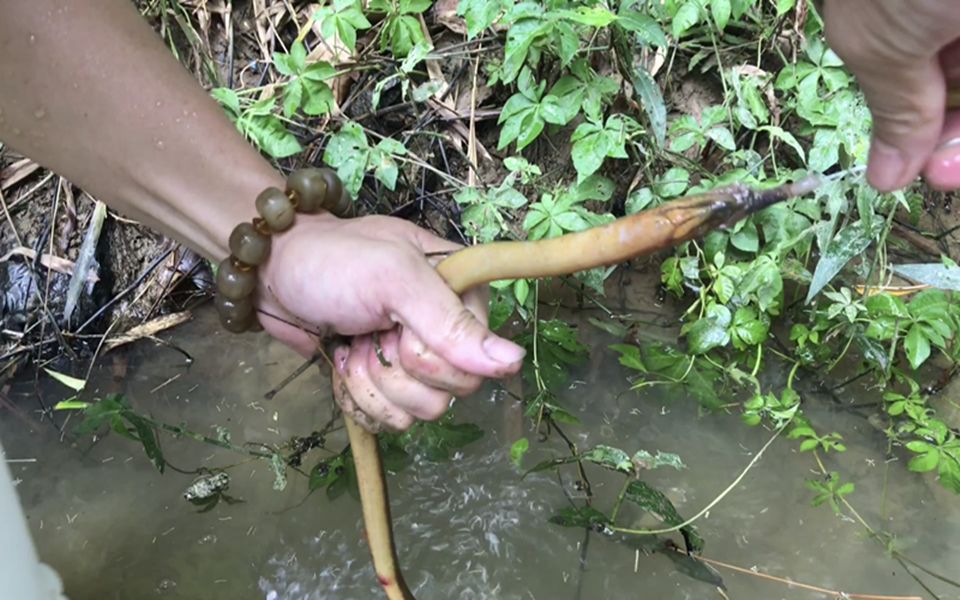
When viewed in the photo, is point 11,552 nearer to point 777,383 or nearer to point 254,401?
point 254,401

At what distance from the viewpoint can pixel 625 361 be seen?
1671 millimetres

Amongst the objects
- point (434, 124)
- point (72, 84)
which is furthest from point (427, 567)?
point (434, 124)

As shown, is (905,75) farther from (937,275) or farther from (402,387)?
(937,275)

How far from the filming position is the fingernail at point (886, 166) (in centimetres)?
87

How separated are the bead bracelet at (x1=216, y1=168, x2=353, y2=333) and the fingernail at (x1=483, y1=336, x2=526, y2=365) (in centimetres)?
40

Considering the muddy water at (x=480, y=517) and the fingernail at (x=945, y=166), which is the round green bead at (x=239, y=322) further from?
the fingernail at (x=945, y=166)

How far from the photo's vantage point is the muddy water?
1.49m

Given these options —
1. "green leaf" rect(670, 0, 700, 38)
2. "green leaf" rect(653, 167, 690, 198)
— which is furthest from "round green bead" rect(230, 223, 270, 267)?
"green leaf" rect(670, 0, 700, 38)

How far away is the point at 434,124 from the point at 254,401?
877 mm

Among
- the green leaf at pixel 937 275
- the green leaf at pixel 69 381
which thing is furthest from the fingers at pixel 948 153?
the green leaf at pixel 69 381

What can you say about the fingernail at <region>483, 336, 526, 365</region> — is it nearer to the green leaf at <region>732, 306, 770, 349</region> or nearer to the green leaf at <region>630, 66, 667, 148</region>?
the green leaf at <region>732, 306, 770, 349</region>

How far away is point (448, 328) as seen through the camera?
3.33 feet

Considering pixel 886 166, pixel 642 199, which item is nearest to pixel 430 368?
pixel 886 166

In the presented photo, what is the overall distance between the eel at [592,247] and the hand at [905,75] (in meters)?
0.09
